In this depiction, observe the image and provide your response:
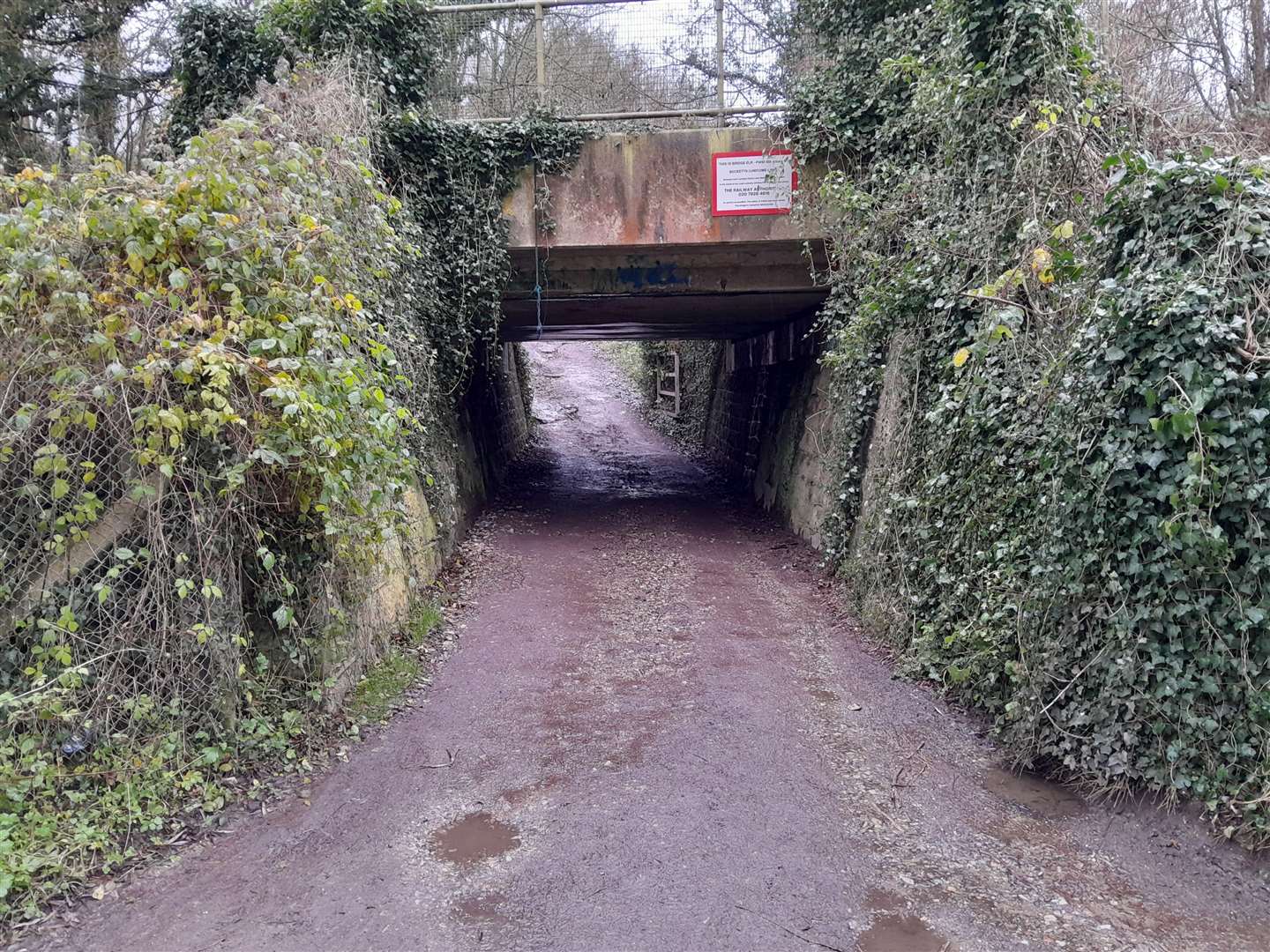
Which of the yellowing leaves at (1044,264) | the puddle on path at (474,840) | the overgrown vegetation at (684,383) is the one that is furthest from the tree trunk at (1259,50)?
the puddle on path at (474,840)

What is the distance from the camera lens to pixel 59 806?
355 centimetres

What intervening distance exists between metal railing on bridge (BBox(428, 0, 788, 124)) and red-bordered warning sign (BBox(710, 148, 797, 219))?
2.30ft

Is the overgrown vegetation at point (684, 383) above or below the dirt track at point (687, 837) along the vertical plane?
above

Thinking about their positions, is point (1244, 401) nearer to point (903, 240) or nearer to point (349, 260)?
point (903, 240)

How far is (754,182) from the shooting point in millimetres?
8102

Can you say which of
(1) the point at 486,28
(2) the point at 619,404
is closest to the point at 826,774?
(1) the point at 486,28

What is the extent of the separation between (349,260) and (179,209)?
1.15 metres

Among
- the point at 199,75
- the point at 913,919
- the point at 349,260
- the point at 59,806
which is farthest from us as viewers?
the point at 199,75

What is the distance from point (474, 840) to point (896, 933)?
2.00 metres

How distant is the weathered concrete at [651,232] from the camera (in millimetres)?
8195

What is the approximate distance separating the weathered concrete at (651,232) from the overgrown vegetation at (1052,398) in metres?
0.96

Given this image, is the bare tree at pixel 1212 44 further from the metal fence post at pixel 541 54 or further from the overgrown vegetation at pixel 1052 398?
the metal fence post at pixel 541 54

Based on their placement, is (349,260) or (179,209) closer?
(179,209)

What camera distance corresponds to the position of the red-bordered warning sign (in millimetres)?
8047
